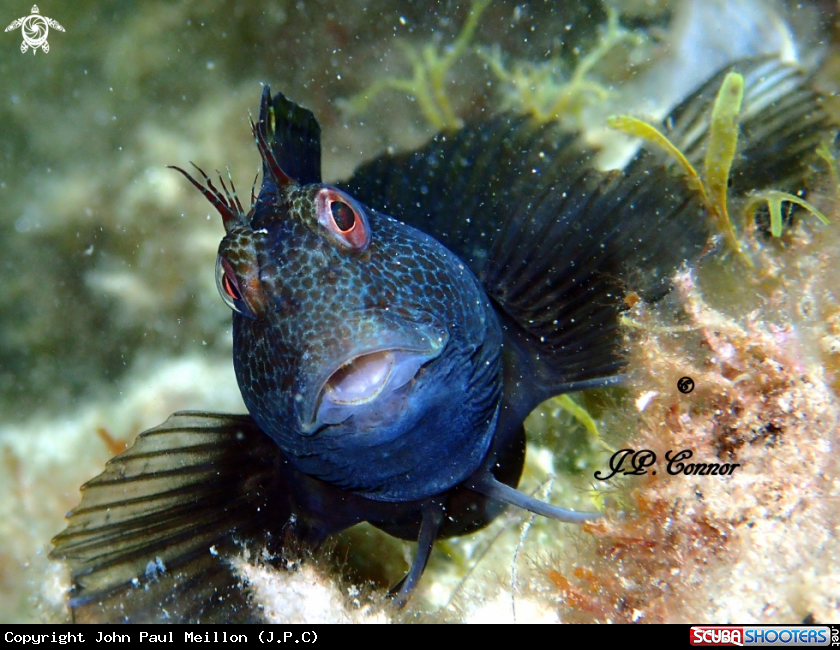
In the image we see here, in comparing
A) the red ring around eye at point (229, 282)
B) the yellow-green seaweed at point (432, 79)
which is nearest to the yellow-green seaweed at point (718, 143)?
the yellow-green seaweed at point (432, 79)

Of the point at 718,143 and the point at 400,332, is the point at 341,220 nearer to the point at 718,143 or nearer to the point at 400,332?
the point at 400,332

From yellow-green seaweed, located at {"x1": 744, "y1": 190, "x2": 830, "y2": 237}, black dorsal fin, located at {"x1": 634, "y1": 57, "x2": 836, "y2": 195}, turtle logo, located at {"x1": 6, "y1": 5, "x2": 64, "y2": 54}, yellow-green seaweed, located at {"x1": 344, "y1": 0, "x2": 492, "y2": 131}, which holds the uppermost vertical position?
turtle logo, located at {"x1": 6, "y1": 5, "x2": 64, "y2": 54}

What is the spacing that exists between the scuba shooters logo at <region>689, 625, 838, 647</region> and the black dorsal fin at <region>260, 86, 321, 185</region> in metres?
3.30

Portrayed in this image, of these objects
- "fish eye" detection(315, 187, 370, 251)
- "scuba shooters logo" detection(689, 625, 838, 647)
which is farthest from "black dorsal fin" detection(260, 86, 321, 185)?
"scuba shooters logo" detection(689, 625, 838, 647)

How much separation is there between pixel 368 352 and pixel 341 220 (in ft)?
2.49

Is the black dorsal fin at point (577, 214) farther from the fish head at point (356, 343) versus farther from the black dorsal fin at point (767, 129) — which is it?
the fish head at point (356, 343)

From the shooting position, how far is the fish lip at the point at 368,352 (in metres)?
2.24

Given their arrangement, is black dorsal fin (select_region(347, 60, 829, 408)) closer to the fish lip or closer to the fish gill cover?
the fish gill cover

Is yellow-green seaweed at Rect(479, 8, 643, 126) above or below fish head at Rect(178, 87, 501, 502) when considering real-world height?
above

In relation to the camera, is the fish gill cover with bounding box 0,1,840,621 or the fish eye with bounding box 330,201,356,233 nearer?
the fish gill cover with bounding box 0,1,840,621

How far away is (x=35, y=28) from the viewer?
4.72 metres

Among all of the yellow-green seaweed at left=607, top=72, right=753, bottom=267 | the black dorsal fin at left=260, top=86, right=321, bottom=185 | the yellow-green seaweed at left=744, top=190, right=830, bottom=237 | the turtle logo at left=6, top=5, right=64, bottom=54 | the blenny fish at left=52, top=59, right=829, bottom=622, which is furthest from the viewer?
the turtle logo at left=6, top=5, right=64, bottom=54

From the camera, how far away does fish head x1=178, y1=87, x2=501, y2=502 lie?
229 cm
